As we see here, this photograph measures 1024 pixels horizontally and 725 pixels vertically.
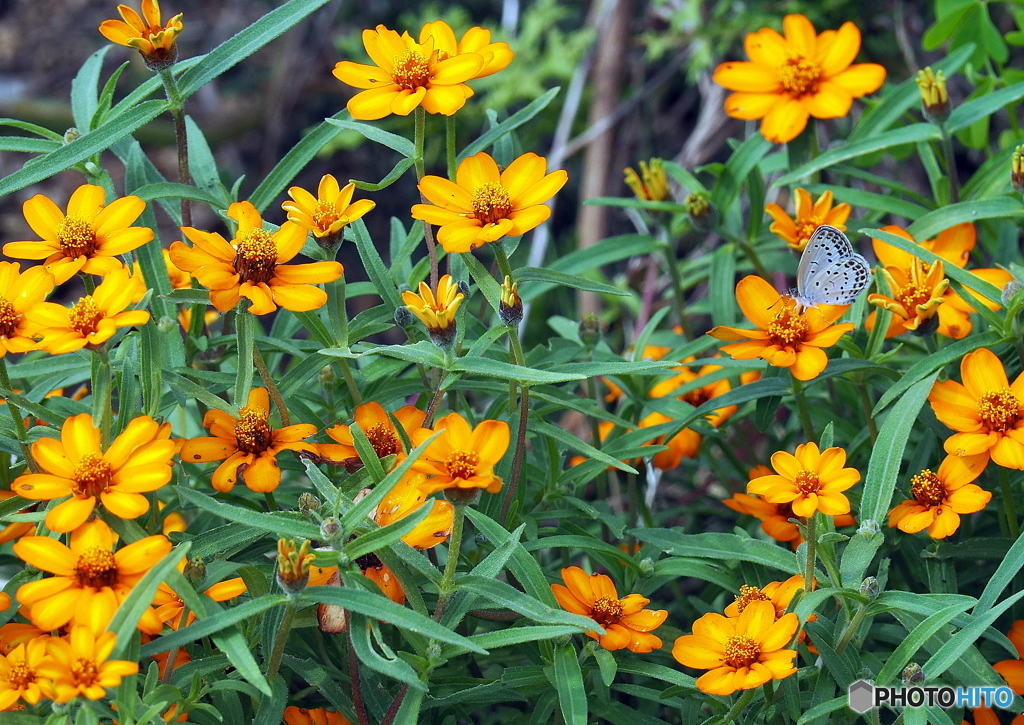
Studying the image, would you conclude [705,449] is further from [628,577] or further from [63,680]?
[63,680]

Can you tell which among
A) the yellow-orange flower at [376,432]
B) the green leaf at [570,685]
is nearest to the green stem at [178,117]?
the yellow-orange flower at [376,432]

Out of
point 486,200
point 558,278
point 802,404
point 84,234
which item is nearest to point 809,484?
point 802,404

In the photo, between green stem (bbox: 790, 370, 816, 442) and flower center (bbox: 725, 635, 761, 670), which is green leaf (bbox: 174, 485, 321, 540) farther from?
green stem (bbox: 790, 370, 816, 442)

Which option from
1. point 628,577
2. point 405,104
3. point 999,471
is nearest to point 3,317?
point 405,104

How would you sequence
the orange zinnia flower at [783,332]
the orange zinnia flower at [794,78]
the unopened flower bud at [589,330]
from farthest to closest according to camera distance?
the orange zinnia flower at [794,78] < the unopened flower bud at [589,330] < the orange zinnia flower at [783,332]

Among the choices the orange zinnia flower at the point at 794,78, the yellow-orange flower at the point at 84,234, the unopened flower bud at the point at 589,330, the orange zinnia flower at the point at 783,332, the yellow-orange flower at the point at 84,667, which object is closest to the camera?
the yellow-orange flower at the point at 84,667

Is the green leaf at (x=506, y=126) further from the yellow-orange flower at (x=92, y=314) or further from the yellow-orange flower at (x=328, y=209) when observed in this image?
the yellow-orange flower at (x=92, y=314)
